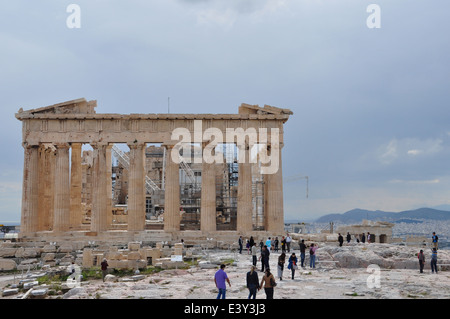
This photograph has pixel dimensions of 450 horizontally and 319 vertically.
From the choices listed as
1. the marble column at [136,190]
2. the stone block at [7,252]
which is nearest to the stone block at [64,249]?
the stone block at [7,252]

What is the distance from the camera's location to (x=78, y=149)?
43.0 meters

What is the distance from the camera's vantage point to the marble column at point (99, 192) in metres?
39.5

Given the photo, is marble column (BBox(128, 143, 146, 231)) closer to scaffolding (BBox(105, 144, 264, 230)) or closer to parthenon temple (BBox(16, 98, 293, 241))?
parthenon temple (BBox(16, 98, 293, 241))

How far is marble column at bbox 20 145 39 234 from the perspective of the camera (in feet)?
129

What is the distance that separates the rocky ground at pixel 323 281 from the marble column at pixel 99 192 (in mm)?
13173

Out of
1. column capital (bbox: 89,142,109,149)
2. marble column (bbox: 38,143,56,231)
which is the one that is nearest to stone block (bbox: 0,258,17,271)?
marble column (bbox: 38,143,56,231)

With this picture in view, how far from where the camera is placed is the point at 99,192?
3969 cm

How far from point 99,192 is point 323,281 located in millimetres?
23892

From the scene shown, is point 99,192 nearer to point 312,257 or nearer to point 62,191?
point 62,191

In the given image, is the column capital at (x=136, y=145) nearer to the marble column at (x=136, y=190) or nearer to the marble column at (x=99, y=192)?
the marble column at (x=136, y=190)

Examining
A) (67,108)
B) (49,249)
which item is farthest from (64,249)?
(67,108)

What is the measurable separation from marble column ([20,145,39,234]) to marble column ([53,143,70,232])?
1.69 m
